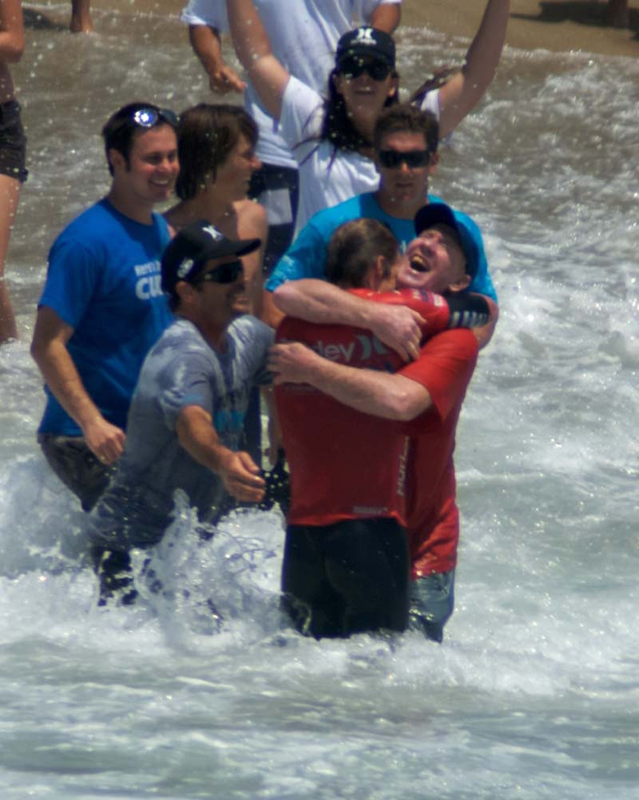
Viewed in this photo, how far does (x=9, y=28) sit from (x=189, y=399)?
9.18 ft

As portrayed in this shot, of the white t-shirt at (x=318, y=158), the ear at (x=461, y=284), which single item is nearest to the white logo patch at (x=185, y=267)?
the ear at (x=461, y=284)

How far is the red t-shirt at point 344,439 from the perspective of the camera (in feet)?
12.4

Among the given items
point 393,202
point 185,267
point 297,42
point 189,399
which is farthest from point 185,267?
point 297,42

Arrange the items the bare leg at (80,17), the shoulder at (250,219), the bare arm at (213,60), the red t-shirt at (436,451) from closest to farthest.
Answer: the red t-shirt at (436,451) < the shoulder at (250,219) < the bare arm at (213,60) < the bare leg at (80,17)

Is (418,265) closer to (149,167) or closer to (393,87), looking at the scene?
(149,167)

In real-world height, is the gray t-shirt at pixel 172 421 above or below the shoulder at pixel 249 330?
below

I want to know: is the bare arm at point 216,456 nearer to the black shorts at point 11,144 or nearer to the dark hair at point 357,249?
the dark hair at point 357,249

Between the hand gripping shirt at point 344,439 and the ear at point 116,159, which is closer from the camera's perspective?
the hand gripping shirt at point 344,439

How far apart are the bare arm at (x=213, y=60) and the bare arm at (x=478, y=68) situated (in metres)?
0.95

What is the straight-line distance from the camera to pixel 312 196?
5062 mm

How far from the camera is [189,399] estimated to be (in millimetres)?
3814

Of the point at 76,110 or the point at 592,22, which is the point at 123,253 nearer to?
the point at 76,110

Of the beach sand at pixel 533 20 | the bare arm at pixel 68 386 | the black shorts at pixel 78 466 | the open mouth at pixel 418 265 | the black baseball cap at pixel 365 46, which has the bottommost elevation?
the beach sand at pixel 533 20

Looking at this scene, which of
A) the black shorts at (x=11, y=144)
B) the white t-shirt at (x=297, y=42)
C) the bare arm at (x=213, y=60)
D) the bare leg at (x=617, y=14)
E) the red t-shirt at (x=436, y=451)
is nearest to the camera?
the red t-shirt at (x=436, y=451)
